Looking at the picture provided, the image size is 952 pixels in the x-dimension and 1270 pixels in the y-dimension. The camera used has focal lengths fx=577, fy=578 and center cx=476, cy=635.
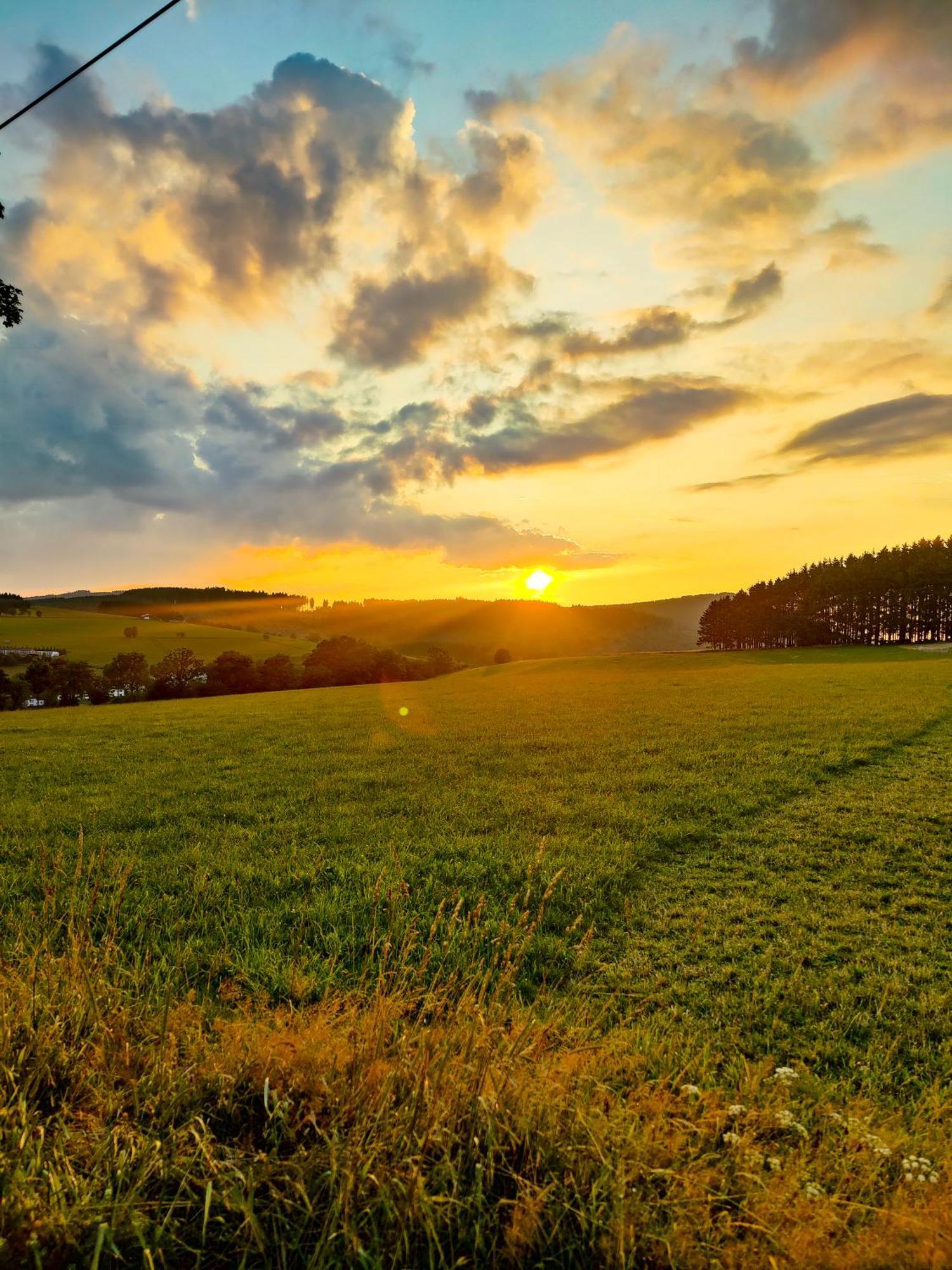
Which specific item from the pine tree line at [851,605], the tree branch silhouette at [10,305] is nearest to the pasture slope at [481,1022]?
the tree branch silhouette at [10,305]

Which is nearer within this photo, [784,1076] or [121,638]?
[784,1076]

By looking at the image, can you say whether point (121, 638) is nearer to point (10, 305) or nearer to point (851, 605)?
point (10, 305)

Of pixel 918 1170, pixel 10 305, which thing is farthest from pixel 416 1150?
pixel 10 305

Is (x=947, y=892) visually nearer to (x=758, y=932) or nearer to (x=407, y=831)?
(x=758, y=932)

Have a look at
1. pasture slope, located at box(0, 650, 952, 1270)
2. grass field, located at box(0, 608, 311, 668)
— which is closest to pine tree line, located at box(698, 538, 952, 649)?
grass field, located at box(0, 608, 311, 668)

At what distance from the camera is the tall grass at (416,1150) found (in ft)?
8.08

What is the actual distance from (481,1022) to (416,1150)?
804 mm

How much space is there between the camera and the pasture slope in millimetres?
2559

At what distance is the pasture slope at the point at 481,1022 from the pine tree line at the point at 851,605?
9821 cm

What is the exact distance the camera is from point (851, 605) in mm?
98312

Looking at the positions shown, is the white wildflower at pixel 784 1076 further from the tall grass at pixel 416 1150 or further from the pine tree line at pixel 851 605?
the pine tree line at pixel 851 605

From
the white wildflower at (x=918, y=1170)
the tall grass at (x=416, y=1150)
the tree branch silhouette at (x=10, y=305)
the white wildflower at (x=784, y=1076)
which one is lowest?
the white wildflower at (x=784, y=1076)

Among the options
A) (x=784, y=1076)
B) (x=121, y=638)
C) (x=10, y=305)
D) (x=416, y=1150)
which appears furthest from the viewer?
(x=121, y=638)

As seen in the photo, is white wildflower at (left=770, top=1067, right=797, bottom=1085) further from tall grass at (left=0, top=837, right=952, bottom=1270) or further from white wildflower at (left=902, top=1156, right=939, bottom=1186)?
white wildflower at (left=902, top=1156, right=939, bottom=1186)
